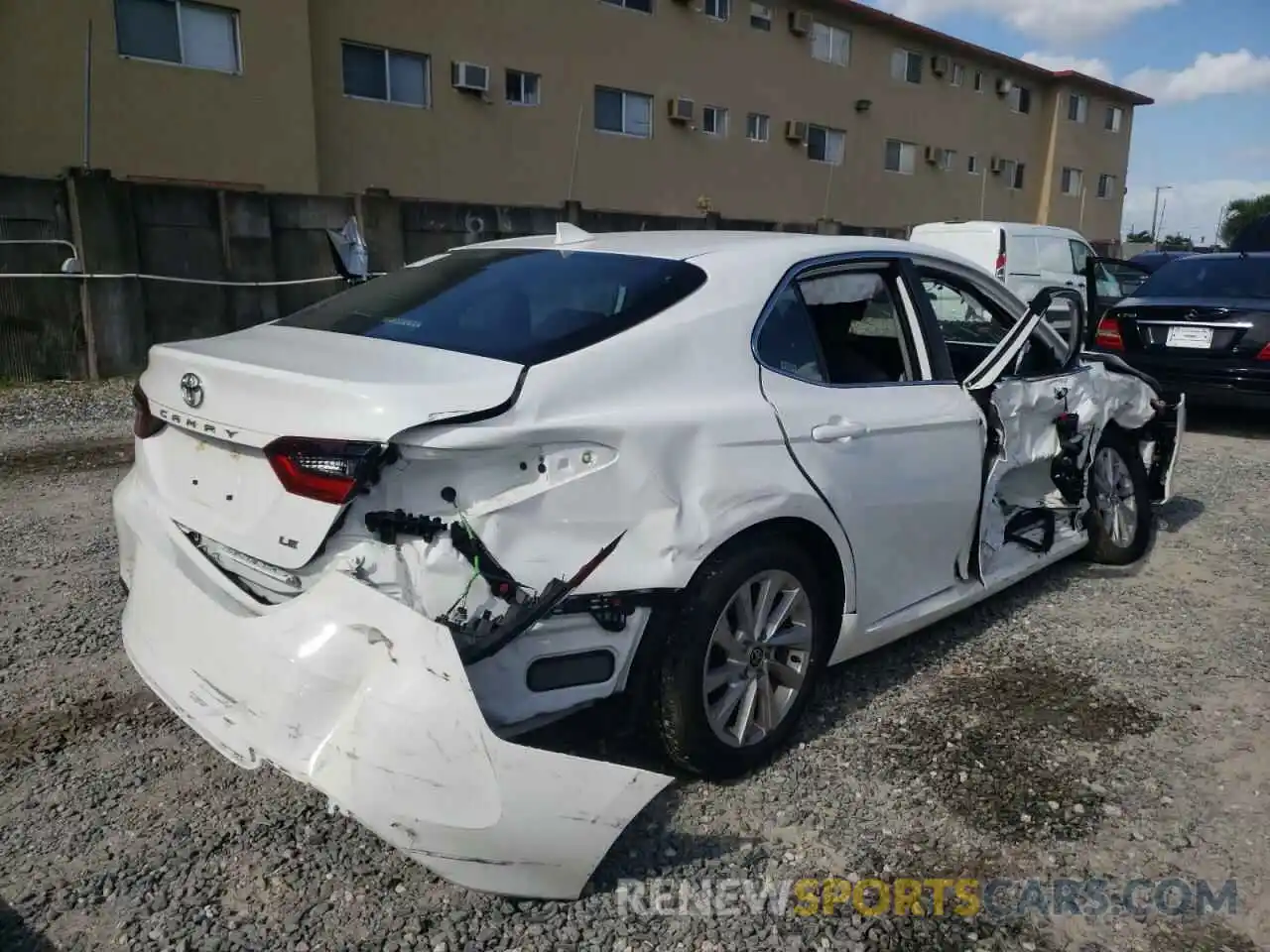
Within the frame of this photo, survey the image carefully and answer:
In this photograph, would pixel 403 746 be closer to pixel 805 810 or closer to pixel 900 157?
pixel 805 810

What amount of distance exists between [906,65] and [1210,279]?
745 inches

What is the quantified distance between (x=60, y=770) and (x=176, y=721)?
35cm

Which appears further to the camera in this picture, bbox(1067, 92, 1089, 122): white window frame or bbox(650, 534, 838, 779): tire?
bbox(1067, 92, 1089, 122): white window frame

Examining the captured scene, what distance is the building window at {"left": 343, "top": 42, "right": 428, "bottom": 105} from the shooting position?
14.9 m

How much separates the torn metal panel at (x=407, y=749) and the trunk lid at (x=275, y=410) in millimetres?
213

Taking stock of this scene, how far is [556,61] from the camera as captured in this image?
1731 centimetres

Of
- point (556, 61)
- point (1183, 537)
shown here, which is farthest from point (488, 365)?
point (556, 61)

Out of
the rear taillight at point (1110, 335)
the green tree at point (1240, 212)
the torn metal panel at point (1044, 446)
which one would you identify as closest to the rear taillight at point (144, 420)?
the torn metal panel at point (1044, 446)

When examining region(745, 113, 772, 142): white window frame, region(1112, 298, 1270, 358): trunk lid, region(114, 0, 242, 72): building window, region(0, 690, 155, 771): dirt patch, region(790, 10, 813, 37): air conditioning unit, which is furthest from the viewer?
region(790, 10, 813, 37): air conditioning unit

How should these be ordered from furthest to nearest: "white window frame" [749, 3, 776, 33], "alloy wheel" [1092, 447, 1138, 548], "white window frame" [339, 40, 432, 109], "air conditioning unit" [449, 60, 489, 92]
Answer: "white window frame" [749, 3, 776, 33] → "air conditioning unit" [449, 60, 489, 92] → "white window frame" [339, 40, 432, 109] → "alloy wheel" [1092, 447, 1138, 548]

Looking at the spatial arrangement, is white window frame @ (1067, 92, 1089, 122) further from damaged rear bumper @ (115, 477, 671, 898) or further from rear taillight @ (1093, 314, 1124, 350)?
damaged rear bumper @ (115, 477, 671, 898)

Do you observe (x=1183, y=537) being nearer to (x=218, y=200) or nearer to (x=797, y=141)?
(x=218, y=200)

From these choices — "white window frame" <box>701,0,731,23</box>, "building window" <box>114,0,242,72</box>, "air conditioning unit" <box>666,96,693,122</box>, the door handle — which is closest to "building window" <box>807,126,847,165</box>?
"white window frame" <box>701,0,731,23</box>

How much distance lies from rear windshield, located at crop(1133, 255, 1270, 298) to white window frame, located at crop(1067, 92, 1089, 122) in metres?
25.3
